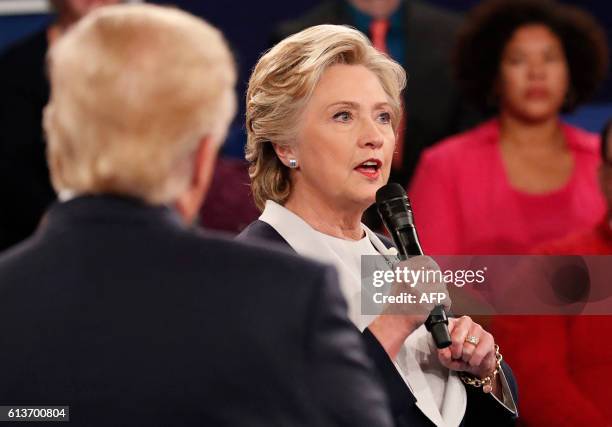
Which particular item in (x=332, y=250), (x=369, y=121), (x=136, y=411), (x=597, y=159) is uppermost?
(x=597, y=159)

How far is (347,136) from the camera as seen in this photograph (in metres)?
1.64

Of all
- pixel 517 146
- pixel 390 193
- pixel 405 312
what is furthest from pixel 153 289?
pixel 517 146

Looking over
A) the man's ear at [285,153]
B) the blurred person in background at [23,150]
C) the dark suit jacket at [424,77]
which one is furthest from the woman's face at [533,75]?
the man's ear at [285,153]

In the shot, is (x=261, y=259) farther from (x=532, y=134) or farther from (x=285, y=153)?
(x=532, y=134)

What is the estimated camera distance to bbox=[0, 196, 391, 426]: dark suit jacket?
1.02 meters

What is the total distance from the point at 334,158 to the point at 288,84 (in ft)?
0.43

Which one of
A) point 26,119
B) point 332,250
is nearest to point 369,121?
point 332,250

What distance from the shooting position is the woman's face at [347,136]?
1636mm

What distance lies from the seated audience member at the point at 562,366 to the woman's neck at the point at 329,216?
0.90ft

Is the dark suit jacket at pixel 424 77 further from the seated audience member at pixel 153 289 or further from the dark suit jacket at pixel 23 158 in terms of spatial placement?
the seated audience member at pixel 153 289

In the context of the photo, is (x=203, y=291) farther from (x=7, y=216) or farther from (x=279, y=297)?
(x=7, y=216)

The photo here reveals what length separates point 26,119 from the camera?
3039 mm

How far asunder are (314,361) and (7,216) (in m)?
2.17

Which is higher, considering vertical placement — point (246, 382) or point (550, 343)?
point (550, 343)
